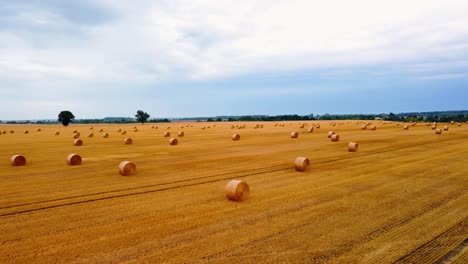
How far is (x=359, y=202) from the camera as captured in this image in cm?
968

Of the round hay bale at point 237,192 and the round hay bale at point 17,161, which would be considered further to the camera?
the round hay bale at point 17,161

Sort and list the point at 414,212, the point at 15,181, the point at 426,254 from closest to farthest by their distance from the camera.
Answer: the point at 426,254 → the point at 414,212 → the point at 15,181

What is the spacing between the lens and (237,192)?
9.77 meters

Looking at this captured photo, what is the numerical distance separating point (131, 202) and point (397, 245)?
6.64m

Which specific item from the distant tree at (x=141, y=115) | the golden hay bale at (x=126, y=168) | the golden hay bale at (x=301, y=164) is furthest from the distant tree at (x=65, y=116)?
the golden hay bale at (x=301, y=164)

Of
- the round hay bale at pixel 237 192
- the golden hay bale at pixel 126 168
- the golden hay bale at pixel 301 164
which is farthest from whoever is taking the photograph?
the golden hay bale at pixel 301 164

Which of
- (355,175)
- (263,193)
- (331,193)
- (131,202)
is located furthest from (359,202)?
(131,202)

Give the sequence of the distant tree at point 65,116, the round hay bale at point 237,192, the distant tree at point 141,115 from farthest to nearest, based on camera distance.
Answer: the distant tree at point 141,115
the distant tree at point 65,116
the round hay bale at point 237,192

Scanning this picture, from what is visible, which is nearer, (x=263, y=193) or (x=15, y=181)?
(x=263, y=193)

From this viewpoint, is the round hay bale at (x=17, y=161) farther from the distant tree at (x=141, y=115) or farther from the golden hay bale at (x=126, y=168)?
the distant tree at (x=141, y=115)

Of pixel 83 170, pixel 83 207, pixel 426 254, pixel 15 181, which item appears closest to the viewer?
pixel 426 254

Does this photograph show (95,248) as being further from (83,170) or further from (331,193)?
(83,170)

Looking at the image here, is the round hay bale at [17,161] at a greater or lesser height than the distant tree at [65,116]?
lesser

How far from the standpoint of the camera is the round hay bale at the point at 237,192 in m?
9.75
